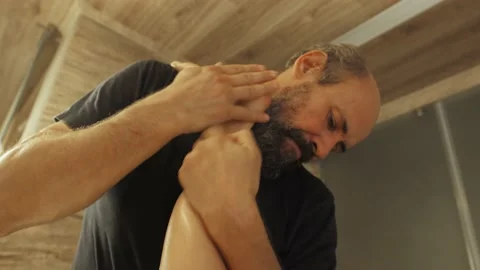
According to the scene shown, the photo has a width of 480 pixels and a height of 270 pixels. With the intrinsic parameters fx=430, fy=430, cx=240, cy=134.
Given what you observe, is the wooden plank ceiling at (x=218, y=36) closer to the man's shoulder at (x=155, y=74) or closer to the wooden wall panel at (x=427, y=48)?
the wooden wall panel at (x=427, y=48)

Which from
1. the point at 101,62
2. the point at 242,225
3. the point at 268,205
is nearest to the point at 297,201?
the point at 268,205

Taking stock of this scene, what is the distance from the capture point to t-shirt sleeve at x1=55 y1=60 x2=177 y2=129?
644mm

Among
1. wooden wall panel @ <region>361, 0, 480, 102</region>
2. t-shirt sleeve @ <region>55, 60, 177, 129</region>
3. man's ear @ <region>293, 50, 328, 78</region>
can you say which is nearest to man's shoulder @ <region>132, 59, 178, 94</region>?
t-shirt sleeve @ <region>55, 60, 177, 129</region>

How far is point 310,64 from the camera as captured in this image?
2.76 feet

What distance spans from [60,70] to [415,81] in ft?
3.44

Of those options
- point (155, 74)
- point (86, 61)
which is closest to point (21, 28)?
point (86, 61)

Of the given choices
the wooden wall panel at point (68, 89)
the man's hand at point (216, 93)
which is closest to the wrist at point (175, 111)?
the man's hand at point (216, 93)

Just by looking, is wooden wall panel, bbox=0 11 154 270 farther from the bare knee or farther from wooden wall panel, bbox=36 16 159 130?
the bare knee

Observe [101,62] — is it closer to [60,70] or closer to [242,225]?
[60,70]

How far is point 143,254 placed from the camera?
1.99 ft

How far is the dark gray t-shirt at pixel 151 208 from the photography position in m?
0.62

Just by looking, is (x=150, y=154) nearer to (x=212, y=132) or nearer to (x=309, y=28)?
(x=212, y=132)

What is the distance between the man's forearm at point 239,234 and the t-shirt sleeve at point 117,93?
26 centimetres

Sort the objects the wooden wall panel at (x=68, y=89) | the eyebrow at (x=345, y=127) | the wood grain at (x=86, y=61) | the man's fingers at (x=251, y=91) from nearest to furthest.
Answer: the man's fingers at (x=251, y=91)
the eyebrow at (x=345, y=127)
the wooden wall panel at (x=68, y=89)
the wood grain at (x=86, y=61)
